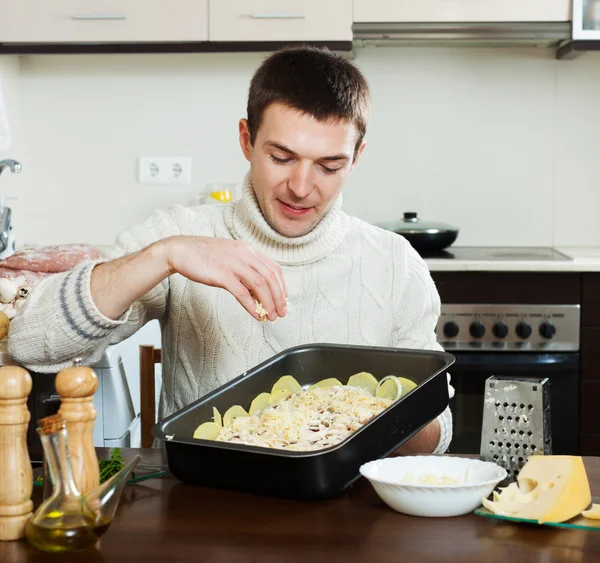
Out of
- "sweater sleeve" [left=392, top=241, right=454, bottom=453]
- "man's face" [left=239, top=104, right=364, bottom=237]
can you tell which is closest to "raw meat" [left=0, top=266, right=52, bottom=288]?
"man's face" [left=239, top=104, right=364, bottom=237]

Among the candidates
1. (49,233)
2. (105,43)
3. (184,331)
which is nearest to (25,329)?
(184,331)

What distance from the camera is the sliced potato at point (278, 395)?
1328 mm

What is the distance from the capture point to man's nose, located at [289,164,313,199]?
1594mm

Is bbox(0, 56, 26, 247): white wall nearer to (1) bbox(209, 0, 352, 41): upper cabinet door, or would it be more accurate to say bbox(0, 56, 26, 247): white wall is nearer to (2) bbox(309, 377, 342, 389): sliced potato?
(1) bbox(209, 0, 352, 41): upper cabinet door

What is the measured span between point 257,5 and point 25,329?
69.8 inches

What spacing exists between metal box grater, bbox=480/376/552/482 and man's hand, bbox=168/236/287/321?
31cm

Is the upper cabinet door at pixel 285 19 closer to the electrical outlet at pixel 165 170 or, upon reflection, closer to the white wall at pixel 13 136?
the electrical outlet at pixel 165 170

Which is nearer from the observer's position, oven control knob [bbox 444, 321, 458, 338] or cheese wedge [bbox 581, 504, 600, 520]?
cheese wedge [bbox 581, 504, 600, 520]

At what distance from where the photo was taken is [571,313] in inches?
111

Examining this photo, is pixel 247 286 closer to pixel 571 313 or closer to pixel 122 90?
pixel 571 313

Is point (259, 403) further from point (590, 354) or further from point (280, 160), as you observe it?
point (590, 354)

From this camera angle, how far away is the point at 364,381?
54.0 inches

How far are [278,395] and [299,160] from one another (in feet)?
1.47

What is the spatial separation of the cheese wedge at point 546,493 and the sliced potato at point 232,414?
35 cm
